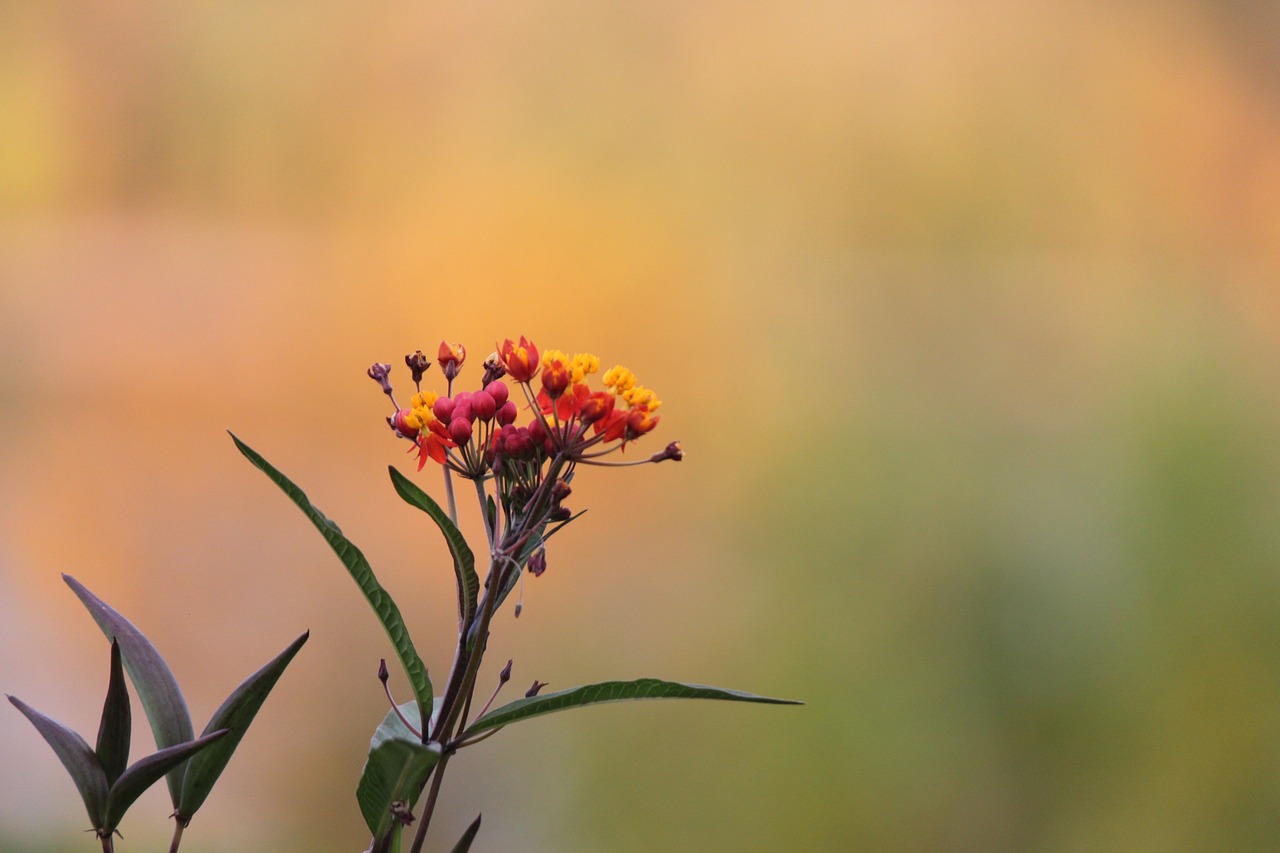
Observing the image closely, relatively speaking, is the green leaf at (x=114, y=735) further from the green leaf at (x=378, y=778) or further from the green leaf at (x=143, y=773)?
the green leaf at (x=378, y=778)

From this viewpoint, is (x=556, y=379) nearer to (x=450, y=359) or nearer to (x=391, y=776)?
(x=450, y=359)

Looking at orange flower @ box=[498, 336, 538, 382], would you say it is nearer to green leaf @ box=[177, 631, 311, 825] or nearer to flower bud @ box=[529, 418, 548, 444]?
flower bud @ box=[529, 418, 548, 444]

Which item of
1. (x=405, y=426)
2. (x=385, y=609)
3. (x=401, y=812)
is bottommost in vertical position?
(x=401, y=812)

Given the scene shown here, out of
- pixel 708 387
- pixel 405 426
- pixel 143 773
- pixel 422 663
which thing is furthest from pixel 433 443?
pixel 708 387

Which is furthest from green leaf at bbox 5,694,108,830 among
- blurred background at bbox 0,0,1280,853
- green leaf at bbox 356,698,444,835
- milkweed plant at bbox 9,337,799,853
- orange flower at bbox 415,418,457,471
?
blurred background at bbox 0,0,1280,853

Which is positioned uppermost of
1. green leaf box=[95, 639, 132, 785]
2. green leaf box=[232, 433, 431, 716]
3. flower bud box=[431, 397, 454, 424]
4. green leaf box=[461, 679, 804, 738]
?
flower bud box=[431, 397, 454, 424]

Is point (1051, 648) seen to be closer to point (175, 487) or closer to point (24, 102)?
point (175, 487)

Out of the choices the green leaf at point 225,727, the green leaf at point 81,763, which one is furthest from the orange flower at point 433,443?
the green leaf at point 81,763
